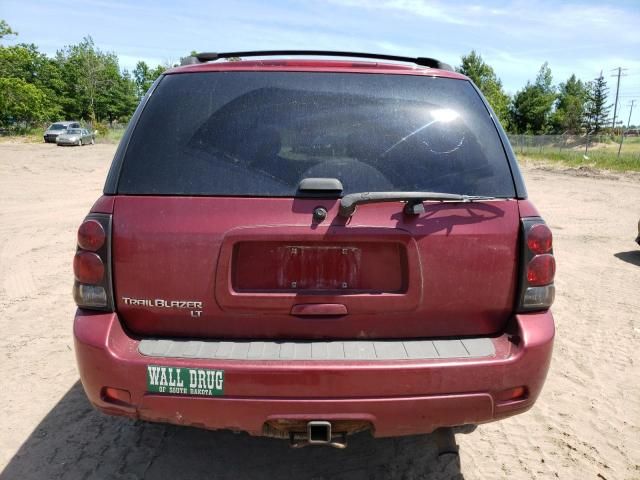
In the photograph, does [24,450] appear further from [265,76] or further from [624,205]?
[624,205]

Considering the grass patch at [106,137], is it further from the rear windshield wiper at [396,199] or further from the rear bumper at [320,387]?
the rear windshield wiper at [396,199]

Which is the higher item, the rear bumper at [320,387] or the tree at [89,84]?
the tree at [89,84]

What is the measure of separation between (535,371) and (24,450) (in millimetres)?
2757

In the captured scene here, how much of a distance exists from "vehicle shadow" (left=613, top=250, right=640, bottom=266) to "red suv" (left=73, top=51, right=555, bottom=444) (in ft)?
21.0

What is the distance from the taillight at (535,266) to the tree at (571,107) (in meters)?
84.7

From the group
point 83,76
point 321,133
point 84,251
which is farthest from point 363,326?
point 83,76

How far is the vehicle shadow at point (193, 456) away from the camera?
2711mm

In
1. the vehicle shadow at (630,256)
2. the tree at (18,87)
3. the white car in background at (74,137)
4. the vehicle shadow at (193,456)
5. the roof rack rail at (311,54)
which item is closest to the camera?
the vehicle shadow at (193,456)

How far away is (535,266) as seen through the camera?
7.32 ft

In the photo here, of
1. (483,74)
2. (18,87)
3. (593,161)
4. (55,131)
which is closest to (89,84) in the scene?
(18,87)

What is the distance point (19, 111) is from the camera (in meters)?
48.0

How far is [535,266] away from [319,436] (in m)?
1.18

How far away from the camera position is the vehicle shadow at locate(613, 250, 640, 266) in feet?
24.9

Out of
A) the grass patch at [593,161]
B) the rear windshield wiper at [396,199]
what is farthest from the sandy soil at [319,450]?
the grass patch at [593,161]
